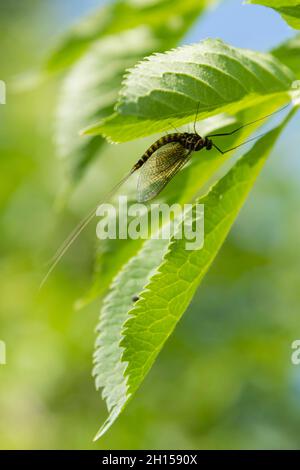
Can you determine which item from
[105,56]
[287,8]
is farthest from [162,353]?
[287,8]

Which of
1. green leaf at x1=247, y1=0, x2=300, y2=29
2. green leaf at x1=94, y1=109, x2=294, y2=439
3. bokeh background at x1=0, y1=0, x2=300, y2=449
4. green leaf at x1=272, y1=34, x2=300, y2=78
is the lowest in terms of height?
bokeh background at x1=0, y1=0, x2=300, y2=449

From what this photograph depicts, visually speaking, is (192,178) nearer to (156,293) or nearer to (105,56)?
(156,293)

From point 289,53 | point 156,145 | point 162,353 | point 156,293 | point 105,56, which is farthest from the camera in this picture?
point 162,353

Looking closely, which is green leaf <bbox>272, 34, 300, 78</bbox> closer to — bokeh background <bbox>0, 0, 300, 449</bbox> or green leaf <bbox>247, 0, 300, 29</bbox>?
green leaf <bbox>247, 0, 300, 29</bbox>

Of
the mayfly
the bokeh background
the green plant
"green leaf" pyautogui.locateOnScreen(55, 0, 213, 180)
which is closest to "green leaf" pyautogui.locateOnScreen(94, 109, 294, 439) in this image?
Result: the green plant

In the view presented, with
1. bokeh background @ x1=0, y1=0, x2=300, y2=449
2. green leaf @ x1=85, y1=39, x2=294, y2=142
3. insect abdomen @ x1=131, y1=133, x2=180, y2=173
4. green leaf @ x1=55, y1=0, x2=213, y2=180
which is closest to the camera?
green leaf @ x1=85, y1=39, x2=294, y2=142

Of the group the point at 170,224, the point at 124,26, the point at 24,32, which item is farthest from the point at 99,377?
the point at 24,32
